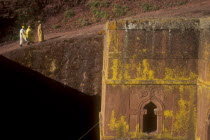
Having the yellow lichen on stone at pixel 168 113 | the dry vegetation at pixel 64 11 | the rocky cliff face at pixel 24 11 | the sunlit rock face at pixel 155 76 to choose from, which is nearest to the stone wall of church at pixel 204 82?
the sunlit rock face at pixel 155 76

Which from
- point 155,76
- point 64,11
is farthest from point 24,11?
point 155,76

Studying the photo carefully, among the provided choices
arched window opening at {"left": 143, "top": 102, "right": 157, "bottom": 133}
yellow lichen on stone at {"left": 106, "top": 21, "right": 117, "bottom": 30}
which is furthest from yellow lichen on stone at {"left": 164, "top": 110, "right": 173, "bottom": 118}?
yellow lichen on stone at {"left": 106, "top": 21, "right": 117, "bottom": 30}

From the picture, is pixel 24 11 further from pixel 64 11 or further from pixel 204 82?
pixel 204 82

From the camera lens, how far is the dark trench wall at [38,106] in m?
9.88

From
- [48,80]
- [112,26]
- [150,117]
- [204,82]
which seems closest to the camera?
[204,82]

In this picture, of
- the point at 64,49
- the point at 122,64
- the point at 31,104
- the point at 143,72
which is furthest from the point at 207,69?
the point at 31,104

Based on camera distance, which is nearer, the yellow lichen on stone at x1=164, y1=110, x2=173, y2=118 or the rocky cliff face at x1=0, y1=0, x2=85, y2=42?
the yellow lichen on stone at x1=164, y1=110, x2=173, y2=118

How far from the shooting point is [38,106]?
1019 cm

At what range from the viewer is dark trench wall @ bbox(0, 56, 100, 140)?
389 inches

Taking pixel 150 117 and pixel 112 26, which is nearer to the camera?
pixel 112 26

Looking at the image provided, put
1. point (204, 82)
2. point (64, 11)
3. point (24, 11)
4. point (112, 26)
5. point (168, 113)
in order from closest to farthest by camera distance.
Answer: point (204, 82) → point (112, 26) → point (168, 113) → point (24, 11) → point (64, 11)

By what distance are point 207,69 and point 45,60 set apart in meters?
6.27

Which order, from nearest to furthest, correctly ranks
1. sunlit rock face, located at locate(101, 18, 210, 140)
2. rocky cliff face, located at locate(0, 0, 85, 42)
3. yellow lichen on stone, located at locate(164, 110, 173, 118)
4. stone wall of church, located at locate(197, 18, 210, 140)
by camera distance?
stone wall of church, located at locate(197, 18, 210, 140) < sunlit rock face, located at locate(101, 18, 210, 140) < yellow lichen on stone, located at locate(164, 110, 173, 118) < rocky cliff face, located at locate(0, 0, 85, 42)

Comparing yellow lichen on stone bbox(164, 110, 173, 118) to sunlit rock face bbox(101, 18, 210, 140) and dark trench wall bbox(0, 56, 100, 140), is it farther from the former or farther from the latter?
dark trench wall bbox(0, 56, 100, 140)
